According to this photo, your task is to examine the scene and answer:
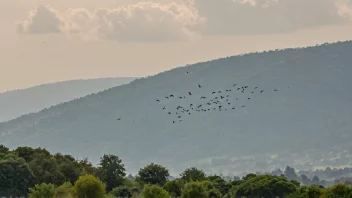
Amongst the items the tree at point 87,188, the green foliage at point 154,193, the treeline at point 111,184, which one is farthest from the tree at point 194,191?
the tree at point 87,188

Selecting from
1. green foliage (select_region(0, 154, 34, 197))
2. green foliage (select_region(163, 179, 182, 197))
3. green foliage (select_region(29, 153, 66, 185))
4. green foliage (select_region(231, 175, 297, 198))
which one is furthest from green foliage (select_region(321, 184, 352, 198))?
green foliage (select_region(29, 153, 66, 185))

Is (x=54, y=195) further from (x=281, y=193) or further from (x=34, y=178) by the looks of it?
(x=281, y=193)

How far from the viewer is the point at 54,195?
117625mm

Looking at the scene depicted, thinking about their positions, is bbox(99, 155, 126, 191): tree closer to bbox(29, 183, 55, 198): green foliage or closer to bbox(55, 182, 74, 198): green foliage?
bbox(55, 182, 74, 198): green foliage

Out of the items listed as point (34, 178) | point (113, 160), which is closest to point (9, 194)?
point (34, 178)

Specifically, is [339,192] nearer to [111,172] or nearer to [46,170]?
[46,170]

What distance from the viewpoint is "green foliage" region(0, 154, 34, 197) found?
13012cm

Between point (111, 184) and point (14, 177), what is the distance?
25769 millimetres

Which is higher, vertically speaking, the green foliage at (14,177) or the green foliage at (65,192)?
the green foliage at (14,177)

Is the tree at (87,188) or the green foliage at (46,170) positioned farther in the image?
the green foliage at (46,170)

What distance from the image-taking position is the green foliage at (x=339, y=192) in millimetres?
107744

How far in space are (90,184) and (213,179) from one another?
199 feet

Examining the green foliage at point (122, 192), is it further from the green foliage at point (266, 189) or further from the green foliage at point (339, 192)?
the green foliage at point (339, 192)

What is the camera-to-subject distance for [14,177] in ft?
437
